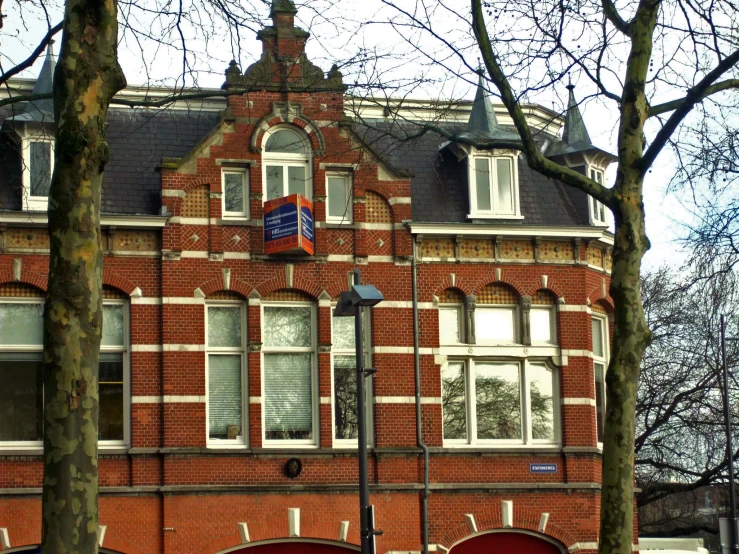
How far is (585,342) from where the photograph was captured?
26.0 metres

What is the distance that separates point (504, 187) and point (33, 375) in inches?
370

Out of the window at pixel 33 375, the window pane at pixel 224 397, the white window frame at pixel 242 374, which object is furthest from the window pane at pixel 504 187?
the window at pixel 33 375

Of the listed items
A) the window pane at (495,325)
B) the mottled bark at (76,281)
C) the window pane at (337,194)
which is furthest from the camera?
the window pane at (495,325)

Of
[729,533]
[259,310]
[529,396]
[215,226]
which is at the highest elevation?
[215,226]

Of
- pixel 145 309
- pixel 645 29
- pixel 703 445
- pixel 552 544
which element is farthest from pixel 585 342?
pixel 703 445

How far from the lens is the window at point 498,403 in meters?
25.4

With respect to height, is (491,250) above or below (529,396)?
above

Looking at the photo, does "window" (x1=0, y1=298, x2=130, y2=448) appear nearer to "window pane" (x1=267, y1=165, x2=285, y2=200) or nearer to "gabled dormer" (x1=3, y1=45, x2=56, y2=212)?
"gabled dormer" (x1=3, y1=45, x2=56, y2=212)

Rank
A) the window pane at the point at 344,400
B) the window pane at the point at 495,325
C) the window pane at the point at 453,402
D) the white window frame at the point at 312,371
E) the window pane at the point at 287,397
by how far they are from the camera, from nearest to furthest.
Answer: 1. the white window frame at the point at 312,371
2. the window pane at the point at 287,397
3. the window pane at the point at 344,400
4. the window pane at the point at 453,402
5. the window pane at the point at 495,325

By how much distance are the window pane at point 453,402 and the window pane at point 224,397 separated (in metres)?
3.78

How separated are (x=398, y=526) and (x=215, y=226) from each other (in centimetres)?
624

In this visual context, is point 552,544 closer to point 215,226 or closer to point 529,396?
point 529,396

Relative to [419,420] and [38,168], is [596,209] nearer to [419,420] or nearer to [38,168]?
[419,420]

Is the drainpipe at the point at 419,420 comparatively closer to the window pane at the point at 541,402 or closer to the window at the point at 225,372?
the window pane at the point at 541,402
